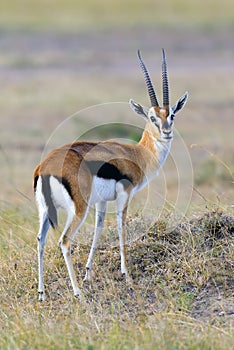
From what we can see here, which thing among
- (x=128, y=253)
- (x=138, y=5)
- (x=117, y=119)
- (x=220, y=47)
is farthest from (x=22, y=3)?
(x=128, y=253)

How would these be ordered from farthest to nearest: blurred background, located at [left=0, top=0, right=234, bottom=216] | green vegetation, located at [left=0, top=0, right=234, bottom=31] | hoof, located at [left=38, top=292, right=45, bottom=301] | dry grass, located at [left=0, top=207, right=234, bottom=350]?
green vegetation, located at [left=0, top=0, right=234, bottom=31] → blurred background, located at [left=0, top=0, right=234, bottom=216] → hoof, located at [left=38, top=292, right=45, bottom=301] → dry grass, located at [left=0, top=207, right=234, bottom=350]

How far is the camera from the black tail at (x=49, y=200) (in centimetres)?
654

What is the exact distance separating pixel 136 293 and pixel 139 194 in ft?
19.7

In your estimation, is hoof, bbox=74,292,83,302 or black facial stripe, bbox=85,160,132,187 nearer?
hoof, bbox=74,292,83,302

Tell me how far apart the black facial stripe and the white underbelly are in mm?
32

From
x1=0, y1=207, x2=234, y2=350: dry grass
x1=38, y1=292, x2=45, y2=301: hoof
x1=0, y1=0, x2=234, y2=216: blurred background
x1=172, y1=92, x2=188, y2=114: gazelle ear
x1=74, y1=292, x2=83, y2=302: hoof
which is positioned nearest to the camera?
x1=0, y1=207, x2=234, y2=350: dry grass

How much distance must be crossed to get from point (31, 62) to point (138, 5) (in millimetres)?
16125

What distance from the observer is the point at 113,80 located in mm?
25734

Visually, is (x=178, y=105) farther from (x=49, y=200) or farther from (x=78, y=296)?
(x=78, y=296)

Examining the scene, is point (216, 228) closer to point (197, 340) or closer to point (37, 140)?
point (197, 340)

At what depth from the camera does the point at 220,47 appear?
109 feet

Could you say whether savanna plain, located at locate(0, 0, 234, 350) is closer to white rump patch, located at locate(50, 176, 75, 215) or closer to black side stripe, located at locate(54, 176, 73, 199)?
white rump patch, located at locate(50, 176, 75, 215)

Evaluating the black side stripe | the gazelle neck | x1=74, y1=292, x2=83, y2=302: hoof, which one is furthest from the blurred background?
x1=74, y1=292, x2=83, y2=302: hoof

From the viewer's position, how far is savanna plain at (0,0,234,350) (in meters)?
5.90
